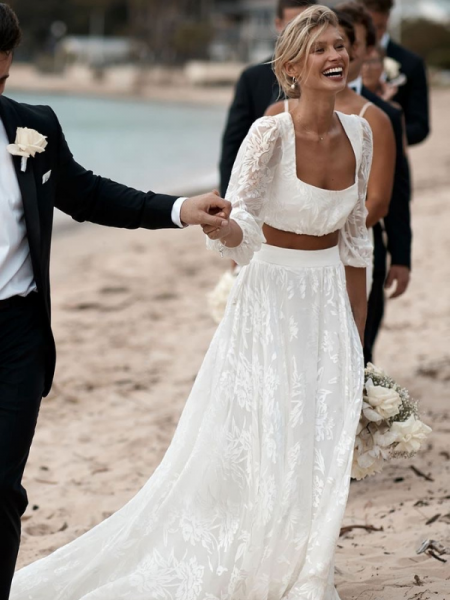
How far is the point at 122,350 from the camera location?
8.09m

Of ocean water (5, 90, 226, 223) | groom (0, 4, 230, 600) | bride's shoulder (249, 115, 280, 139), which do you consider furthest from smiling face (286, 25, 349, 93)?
ocean water (5, 90, 226, 223)

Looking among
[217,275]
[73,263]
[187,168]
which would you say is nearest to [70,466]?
[217,275]

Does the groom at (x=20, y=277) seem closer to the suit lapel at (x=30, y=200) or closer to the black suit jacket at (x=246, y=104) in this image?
the suit lapel at (x=30, y=200)

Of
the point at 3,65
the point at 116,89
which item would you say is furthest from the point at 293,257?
the point at 116,89

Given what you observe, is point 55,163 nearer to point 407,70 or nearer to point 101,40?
point 407,70

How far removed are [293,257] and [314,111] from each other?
56 centimetres

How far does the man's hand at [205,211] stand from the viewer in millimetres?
3401

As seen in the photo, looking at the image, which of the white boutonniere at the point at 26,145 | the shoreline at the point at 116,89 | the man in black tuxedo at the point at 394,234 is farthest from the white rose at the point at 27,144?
the shoreline at the point at 116,89

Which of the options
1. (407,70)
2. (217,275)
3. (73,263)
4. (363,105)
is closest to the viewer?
(363,105)

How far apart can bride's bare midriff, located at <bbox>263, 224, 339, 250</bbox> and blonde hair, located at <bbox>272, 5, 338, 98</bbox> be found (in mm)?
616

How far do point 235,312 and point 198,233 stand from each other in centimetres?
1096

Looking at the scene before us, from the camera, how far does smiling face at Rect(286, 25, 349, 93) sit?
3.61 meters

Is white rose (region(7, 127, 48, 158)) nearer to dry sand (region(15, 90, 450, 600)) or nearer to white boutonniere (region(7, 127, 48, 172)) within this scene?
white boutonniere (region(7, 127, 48, 172))

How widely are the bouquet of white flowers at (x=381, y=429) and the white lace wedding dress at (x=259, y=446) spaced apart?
101 millimetres
